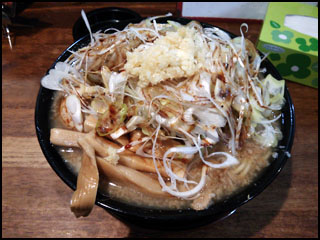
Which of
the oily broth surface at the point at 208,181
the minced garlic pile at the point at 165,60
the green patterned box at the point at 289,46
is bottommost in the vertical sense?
the oily broth surface at the point at 208,181

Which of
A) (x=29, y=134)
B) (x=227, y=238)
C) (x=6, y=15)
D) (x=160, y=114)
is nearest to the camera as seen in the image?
(x=160, y=114)

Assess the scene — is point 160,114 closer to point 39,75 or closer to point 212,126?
point 212,126

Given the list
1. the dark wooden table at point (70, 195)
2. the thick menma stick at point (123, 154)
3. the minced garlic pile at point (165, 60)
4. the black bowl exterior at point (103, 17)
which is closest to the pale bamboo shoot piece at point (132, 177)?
the thick menma stick at point (123, 154)

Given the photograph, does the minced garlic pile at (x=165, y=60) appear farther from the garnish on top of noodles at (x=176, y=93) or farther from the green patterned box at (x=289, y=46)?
the green patterned box at (x=289, y=46)

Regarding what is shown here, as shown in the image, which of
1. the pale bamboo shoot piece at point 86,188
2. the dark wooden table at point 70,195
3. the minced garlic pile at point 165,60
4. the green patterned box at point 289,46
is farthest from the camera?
the green patterned box at point 289,46

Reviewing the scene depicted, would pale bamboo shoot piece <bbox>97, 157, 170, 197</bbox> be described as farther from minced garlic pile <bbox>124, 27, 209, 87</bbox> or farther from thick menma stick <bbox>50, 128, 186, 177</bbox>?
minced garlic pile <bbox>124, 27, 209, 87</bbox>

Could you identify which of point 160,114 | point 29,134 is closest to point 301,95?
point 160,114

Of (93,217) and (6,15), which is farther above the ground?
(6,15)
